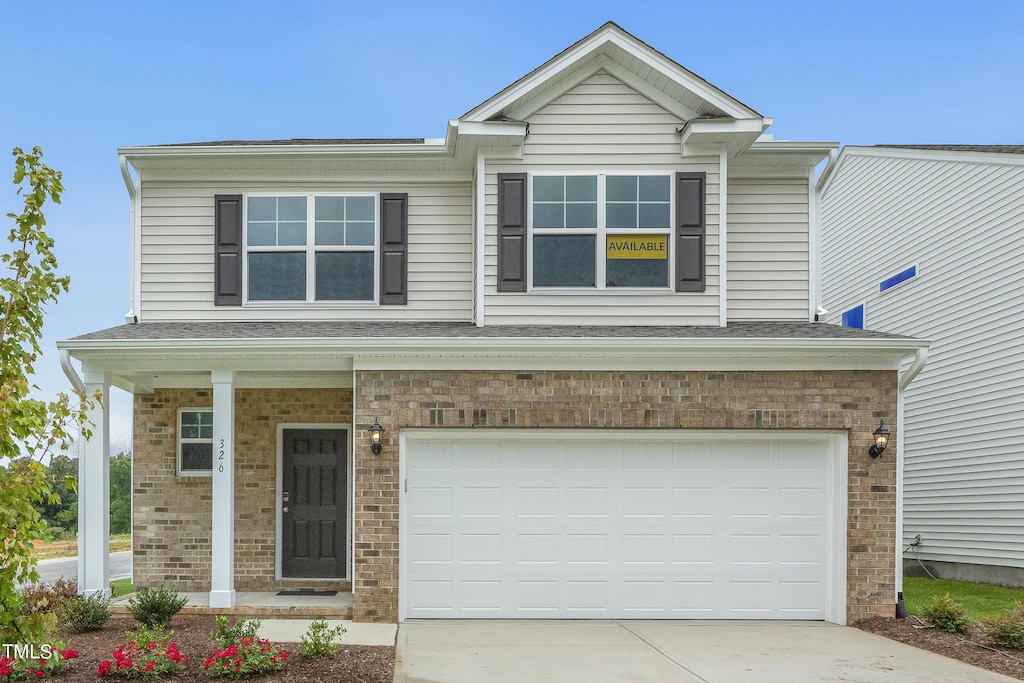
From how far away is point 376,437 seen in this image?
940cm

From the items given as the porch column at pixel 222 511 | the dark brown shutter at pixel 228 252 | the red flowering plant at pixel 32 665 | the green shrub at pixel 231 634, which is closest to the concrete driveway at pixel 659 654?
the green shrub at pixel 231 634

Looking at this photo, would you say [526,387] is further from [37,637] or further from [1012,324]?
[1012,324]

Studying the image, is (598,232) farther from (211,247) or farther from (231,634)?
(231,634)

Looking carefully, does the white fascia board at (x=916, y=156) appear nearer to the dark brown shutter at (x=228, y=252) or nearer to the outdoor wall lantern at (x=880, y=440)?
the outdoor wall lantern at (x=880, y=440)

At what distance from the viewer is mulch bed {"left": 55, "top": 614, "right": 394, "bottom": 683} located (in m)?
6.82

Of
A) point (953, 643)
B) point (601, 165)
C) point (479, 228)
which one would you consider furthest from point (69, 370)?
point (953, 643)

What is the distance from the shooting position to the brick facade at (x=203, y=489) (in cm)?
1115

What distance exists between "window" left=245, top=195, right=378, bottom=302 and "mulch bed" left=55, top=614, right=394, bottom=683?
170 inches

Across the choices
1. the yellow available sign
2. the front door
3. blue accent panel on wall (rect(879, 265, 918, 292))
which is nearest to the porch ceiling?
the yellow available sign

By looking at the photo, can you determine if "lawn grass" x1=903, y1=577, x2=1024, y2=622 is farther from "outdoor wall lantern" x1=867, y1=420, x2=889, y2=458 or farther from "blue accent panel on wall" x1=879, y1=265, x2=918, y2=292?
"blue accent panel on wall" x1=879, y1=265, x2=918, y2=292

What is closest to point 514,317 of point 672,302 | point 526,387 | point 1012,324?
point 526,387

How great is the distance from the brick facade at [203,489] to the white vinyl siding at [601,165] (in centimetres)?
271

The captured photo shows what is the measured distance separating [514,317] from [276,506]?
392 centimetres

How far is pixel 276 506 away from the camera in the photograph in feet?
37.0
